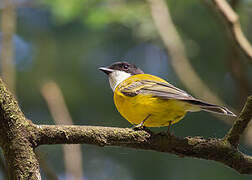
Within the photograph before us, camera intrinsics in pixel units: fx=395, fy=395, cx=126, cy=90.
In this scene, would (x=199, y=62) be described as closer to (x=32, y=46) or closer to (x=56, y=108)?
(x=32, y=46)

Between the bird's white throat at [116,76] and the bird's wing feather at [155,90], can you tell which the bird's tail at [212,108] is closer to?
the bird's wing feather at [155,90]

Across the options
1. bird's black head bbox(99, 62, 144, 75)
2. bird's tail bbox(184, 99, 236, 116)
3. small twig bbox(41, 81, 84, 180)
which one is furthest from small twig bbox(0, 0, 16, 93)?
bird's tail bbox(184, 99, 236, 116)

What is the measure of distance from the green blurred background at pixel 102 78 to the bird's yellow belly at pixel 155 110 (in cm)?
481

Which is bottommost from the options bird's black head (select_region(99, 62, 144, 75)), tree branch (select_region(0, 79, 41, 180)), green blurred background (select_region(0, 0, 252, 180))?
green blurred background (select_region(0, 0, 252, 180))

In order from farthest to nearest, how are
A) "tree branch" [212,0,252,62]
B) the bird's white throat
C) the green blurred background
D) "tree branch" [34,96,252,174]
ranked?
the green blurred background, the bird's white throat, "tree branch" [212,0,252,62], "tree branch" [34,96,252,174]

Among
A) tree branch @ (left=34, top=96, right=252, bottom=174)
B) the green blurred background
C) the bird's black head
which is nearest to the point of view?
tree branch @ (left=34, top=96, right=252, bottom=174)

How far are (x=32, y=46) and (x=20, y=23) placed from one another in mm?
800

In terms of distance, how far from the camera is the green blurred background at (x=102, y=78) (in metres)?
8.86

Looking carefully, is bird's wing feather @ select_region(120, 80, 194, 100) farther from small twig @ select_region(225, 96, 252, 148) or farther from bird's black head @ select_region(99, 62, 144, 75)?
bird's black head @ select_region(99, 62, 144, 75)

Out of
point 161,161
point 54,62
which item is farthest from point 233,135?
point 54,62

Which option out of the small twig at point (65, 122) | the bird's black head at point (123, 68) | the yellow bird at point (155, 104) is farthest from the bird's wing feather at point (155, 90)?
the bird's black head at point (123, 68)

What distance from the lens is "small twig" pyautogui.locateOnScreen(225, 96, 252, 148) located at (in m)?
2.46

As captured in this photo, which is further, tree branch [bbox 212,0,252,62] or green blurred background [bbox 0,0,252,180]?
green blurred background [bbox 0,0,252,180]

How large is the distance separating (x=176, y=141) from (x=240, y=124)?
0.45 meters
